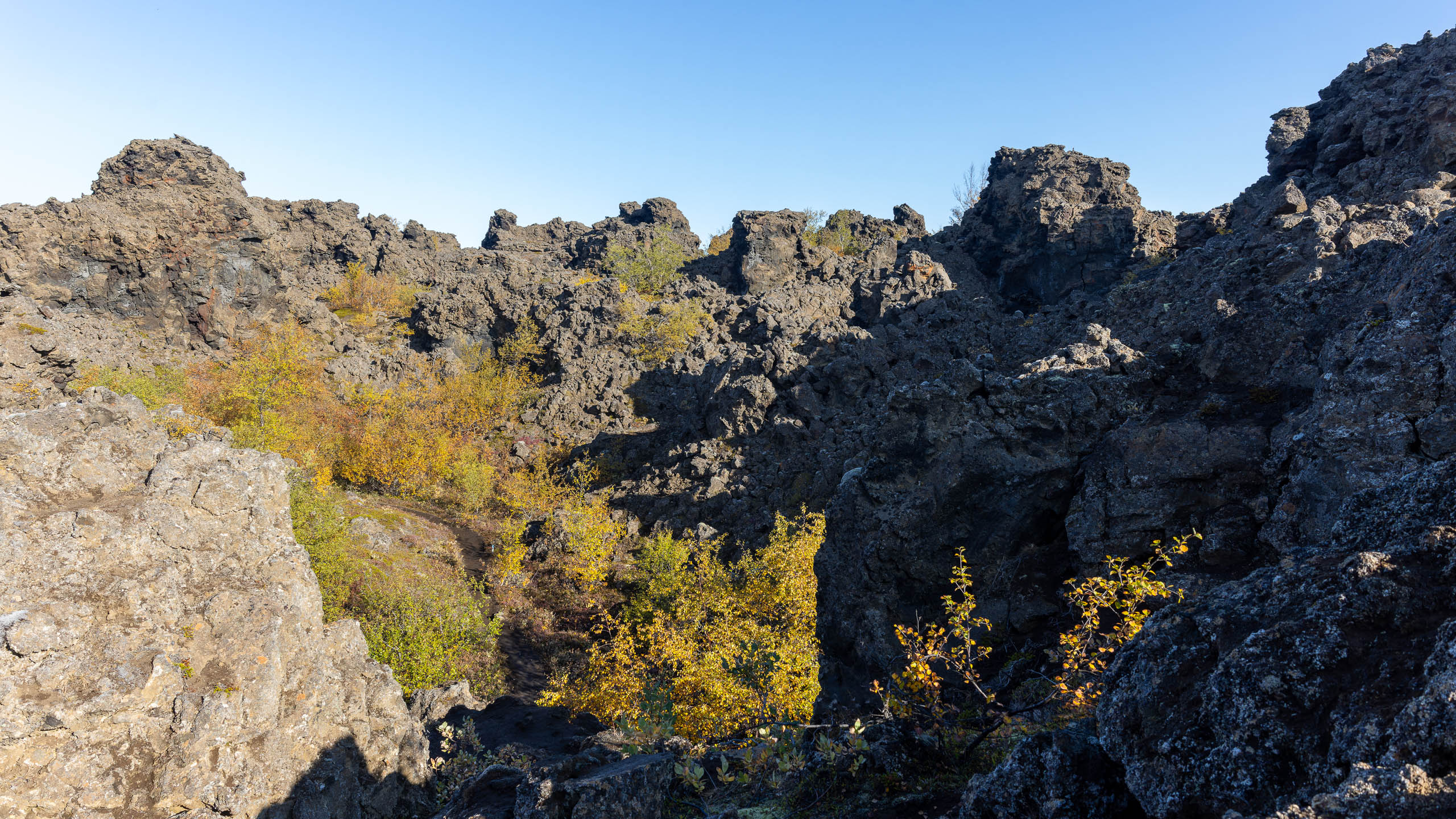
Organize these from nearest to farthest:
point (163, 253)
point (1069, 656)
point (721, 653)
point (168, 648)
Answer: point (1069, 656), point (168, 648), point (721, 653), point (163, 253)

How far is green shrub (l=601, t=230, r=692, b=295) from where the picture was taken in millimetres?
75750

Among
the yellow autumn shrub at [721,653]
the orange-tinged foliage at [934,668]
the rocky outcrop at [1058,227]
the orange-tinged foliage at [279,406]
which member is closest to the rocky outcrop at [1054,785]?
the orange-tinged foliage at [934,668]

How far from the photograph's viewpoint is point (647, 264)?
77.9 metres

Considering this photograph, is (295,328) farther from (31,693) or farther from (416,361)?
(31,693)

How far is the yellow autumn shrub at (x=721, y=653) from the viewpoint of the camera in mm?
14422

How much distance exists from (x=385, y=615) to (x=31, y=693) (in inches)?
702

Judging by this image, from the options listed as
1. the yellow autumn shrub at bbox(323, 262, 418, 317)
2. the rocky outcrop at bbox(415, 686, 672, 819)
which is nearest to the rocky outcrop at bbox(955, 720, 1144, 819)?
the rocky outcrop at bbox(415, 686, 672, 819)

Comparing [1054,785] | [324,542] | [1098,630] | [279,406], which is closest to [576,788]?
[1054,785]

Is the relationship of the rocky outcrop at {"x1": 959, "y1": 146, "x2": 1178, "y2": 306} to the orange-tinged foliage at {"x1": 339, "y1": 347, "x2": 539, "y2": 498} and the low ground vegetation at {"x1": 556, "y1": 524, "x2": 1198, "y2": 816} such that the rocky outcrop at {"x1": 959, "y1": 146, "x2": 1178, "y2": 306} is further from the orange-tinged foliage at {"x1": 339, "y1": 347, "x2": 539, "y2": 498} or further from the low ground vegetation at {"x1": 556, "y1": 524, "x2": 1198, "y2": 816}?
the low ground vegetation at {"x1": 556, "y1": 524, "x2": 1198, "y2": 816}

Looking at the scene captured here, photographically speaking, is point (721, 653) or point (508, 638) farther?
point (508, 638)

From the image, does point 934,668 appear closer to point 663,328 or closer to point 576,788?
point 576,788

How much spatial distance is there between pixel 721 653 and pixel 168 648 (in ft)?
35.8

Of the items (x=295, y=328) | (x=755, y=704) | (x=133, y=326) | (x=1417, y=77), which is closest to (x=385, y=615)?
(x=755, y=704)

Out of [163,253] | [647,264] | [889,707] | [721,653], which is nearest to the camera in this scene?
[889,707]
